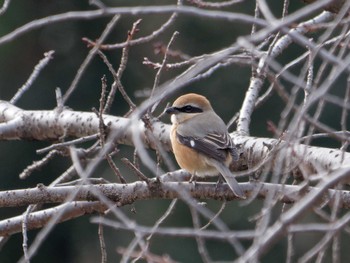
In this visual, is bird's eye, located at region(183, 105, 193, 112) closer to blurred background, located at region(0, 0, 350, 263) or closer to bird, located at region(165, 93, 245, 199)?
bird, located at region(165, 93, 245, 199)

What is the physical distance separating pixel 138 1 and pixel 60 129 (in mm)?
8597

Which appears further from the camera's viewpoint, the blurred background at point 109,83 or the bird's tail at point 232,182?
the blurred background at point 109,83

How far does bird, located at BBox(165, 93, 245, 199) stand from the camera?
4305mm

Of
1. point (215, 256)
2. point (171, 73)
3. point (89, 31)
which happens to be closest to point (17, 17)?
point (89, 31)

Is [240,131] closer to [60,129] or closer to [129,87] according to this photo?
[60,129]

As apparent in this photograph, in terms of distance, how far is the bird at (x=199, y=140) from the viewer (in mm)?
4305

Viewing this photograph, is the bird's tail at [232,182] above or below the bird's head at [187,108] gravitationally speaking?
above

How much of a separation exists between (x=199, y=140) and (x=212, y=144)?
0.64 feet

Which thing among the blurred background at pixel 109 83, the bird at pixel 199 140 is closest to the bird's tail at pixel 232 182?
the bird at pixel 199 140

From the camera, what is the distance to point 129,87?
13562 millimetres

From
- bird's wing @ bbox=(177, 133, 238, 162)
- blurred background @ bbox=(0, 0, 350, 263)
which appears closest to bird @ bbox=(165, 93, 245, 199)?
bird's wing @ bbox=(177, 133, 238, 162)

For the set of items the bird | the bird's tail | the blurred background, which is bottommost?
the blurred background

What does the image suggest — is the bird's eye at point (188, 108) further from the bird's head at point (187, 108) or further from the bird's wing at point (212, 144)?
the bird's wing at point (212, 144)

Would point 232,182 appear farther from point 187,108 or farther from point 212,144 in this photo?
point 187,108
